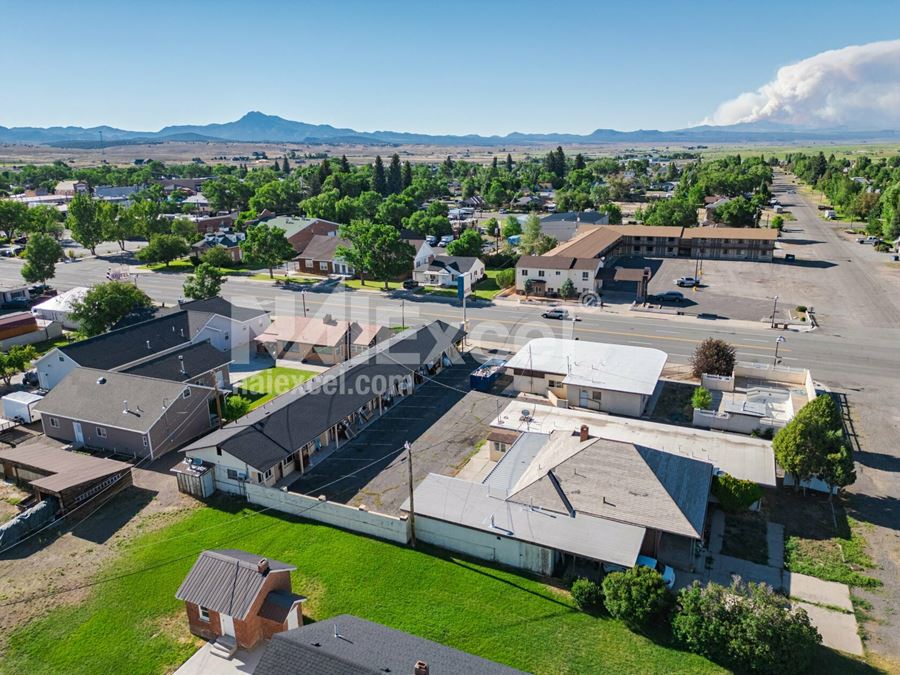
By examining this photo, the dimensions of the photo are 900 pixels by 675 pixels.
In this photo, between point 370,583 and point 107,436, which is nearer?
point 370,583

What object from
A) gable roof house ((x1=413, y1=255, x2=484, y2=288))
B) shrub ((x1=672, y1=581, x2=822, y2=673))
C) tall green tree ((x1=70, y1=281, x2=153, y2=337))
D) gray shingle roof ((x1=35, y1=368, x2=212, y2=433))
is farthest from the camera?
gable roof house ((x1=413, y1=255, x2=484, y2=288))

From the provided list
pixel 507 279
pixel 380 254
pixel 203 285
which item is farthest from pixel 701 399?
pixel 203 285

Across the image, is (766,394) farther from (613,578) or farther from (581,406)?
(613,578)

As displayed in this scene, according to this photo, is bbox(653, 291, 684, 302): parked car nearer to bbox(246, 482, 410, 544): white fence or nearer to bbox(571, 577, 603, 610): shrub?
bbox(246, 482, 410, 544): white fence

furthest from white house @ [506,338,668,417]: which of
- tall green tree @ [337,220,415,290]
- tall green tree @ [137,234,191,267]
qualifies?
tall green tree @ [137,234,191,267]

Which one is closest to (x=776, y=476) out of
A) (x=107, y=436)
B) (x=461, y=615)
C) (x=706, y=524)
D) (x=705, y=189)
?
(x=706, y=524)

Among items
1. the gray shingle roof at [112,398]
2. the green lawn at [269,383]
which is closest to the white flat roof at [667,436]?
the green lawn at [269,383]

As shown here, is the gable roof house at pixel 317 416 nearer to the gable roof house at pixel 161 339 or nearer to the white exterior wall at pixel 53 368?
the gable roof house at pixel 161 339
